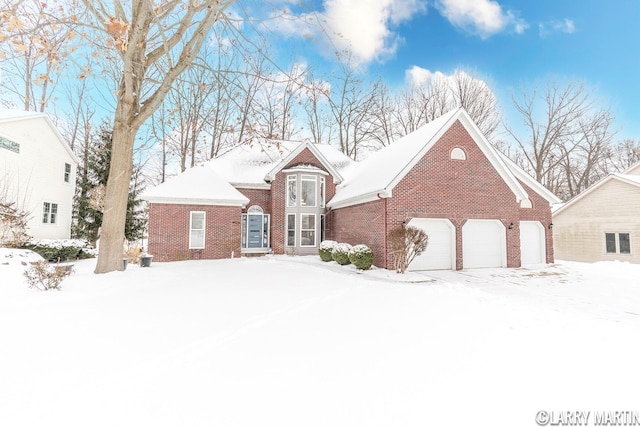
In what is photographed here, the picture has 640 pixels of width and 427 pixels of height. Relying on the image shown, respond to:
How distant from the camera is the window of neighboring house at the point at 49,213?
17938 millimetres

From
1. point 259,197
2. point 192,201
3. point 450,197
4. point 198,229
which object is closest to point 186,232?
point 198,229

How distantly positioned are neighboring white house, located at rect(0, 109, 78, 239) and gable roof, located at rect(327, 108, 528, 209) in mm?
16505

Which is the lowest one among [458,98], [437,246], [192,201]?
[437,246]

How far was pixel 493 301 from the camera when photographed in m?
7.03

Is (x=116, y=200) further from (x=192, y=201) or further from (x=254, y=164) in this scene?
(x=254, y=164)

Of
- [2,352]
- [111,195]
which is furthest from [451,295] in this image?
[111,195]

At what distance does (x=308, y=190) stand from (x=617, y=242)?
1880 cm

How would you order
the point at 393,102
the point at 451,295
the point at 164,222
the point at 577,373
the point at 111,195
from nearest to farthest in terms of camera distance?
1. the point at 577,373
2. the point at 451,295
3. the point at 111,195
4. the point at 164,222
5. the point at 393,102

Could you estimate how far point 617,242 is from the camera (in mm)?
17750

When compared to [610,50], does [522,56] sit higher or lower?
higher

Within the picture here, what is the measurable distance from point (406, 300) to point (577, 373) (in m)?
3.46

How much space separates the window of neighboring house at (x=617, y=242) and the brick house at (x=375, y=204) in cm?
599

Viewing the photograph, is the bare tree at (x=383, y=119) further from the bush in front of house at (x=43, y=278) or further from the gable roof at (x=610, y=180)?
the bush in front of house at (x=43, y=278)

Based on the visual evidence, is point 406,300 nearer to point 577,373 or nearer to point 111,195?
point 577,373
